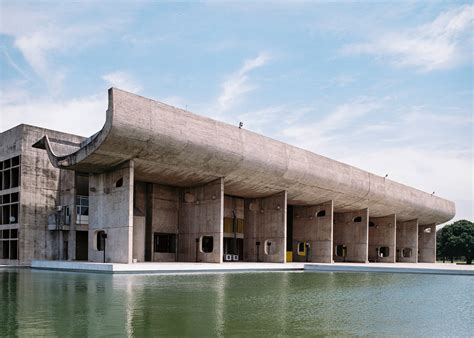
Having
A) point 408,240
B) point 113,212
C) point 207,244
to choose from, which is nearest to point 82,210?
point 113,212

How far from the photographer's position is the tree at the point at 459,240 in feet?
248

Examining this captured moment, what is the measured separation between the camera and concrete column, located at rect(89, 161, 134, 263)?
2845cm

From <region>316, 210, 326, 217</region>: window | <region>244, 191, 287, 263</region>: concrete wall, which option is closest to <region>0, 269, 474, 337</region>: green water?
<region>244, 191, 287, 263</region>: concrete wall

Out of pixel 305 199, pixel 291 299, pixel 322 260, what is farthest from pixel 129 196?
pixel 322 260

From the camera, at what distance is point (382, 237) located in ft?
184

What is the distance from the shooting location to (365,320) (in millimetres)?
10969

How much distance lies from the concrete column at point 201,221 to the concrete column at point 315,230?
42.0ft

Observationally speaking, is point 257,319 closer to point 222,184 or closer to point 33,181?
point 222,184

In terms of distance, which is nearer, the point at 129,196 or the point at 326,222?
the point at 129,196

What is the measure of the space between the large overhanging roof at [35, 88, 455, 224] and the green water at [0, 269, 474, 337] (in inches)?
419

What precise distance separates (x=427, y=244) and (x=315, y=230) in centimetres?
2743

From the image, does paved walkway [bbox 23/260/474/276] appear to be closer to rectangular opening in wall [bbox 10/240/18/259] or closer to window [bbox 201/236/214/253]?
rectangular opening in wall [bbox 10/240/18/259]

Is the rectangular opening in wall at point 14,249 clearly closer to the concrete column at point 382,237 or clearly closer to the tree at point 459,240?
the concrete column at point 382,237

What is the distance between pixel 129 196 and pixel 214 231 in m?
7.01
